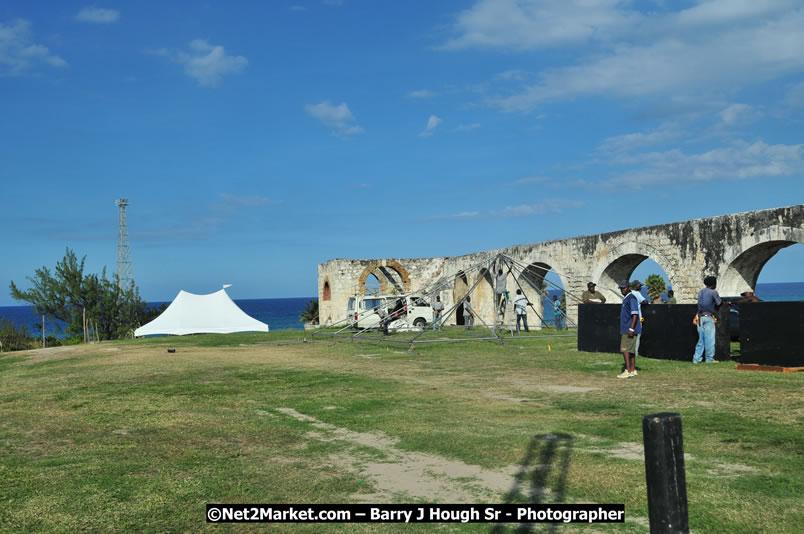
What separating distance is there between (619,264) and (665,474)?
1850 cm

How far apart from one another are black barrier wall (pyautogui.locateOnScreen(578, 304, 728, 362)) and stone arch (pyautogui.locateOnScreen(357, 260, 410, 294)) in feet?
65.3

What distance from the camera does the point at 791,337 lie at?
945 centimetres

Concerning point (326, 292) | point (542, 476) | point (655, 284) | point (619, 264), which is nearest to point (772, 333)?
point (542, 476)

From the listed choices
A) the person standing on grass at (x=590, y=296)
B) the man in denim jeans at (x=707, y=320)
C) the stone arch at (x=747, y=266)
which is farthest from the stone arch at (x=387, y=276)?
the man in denim jeans at (x=707, y=320)

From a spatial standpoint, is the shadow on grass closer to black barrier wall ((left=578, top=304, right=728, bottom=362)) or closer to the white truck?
black barrier wall ((left=578, top=304, right=728, bottom=362))

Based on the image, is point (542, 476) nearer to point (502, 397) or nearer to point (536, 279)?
point (502, 397)

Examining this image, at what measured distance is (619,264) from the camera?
19.5 meters

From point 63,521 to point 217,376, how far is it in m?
7.06

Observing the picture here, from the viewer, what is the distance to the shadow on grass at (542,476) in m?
3.95

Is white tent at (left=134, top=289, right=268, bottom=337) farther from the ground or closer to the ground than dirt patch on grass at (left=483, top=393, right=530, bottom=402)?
farther from the ground

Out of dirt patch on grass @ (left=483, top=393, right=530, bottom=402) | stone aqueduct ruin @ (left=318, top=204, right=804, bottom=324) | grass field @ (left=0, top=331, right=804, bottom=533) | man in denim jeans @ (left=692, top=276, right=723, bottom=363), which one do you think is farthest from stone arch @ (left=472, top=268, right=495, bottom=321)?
dirt patch on grass @ (left=483, top=393, right=530, bottom=402)

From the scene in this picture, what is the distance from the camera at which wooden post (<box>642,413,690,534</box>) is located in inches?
75.7

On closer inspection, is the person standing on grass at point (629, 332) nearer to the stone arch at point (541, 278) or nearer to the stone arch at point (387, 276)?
the stone arch at point (541, 278)

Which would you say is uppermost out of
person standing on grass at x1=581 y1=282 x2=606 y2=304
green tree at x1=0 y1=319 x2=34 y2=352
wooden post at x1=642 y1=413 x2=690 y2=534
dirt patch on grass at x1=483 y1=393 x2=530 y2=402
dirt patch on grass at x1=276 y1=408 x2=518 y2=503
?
person standing on grass at x1=581 y1=282 x2=606 y2=304
